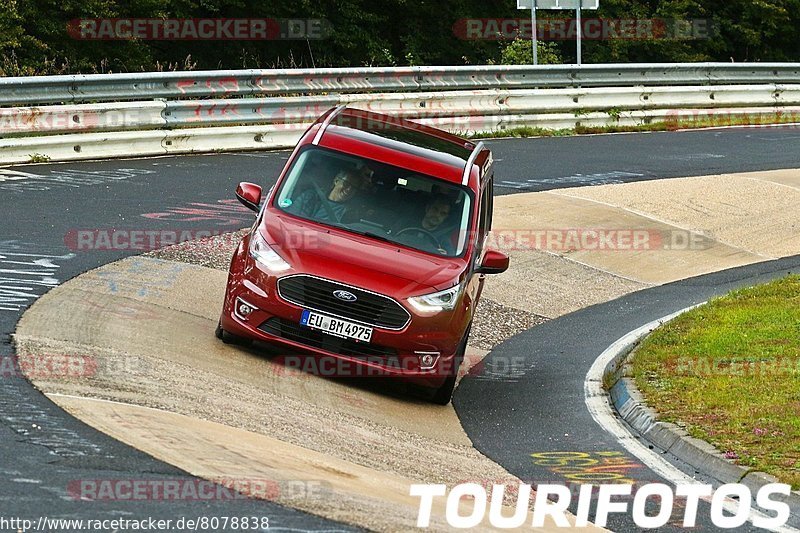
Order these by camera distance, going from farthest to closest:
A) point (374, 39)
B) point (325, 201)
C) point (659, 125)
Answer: point (374, 39), point (659, 125), point (325, 201)

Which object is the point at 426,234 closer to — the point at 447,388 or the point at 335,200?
the point at 335,200

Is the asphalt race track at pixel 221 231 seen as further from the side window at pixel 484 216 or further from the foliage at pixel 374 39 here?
the foliage at pixel 374 39

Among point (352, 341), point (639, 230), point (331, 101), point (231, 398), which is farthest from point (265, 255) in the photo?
point (331, 101)

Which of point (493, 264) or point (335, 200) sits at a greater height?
point (335, 200)

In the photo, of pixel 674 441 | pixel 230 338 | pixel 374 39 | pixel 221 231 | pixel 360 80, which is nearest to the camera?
pixel 674 441

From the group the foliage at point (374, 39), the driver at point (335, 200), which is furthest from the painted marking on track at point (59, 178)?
the foliage at point (374, 39)

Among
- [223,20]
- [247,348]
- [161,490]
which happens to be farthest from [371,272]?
[223,20]

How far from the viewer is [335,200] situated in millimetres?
10961

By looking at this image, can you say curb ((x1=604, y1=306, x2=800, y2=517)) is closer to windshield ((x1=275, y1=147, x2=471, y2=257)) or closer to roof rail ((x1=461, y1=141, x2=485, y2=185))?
windshield ((x1=275, y1=147, x2=471, y2=257))

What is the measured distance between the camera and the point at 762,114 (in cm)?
2886

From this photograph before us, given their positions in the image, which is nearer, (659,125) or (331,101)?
(331,101)

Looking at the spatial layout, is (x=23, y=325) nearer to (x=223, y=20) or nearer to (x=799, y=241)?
(x=799, y=241)

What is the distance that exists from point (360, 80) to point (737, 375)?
503 inches

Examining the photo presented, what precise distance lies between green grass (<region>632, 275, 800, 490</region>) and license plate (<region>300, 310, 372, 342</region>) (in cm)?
235
